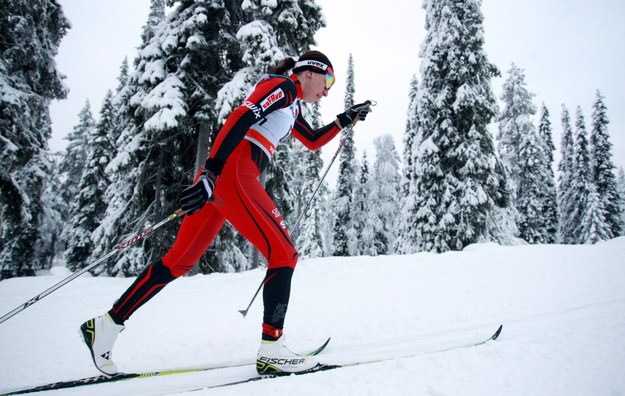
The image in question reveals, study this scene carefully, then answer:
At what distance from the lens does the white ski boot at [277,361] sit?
235 centimetres

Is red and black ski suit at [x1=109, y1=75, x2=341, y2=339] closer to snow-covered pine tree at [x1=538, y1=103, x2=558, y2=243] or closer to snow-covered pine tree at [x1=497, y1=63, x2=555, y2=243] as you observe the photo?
snow-covered pine tree at [x1=497, y1=63, x2=555, y2=243]

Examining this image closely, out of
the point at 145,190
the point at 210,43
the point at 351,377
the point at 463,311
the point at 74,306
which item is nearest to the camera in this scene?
the point at 351,377

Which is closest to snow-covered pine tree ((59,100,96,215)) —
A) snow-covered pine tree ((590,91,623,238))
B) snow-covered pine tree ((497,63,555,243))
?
snow-covered pine tree ((497,63,555,243))

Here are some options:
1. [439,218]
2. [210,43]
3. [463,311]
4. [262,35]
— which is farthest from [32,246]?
[463,311]

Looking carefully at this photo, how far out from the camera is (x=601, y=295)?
4.61 metres

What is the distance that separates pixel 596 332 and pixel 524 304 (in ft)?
6.58

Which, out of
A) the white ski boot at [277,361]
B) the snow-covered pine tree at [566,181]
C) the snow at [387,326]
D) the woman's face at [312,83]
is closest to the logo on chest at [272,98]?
the woman's face at [312,83]

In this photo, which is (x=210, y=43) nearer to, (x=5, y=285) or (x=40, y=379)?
(x=5, y=285)

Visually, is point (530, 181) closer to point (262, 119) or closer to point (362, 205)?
point (362, 205)

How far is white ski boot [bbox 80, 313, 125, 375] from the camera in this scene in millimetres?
2453

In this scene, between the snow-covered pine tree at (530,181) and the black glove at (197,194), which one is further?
the snow-covered pine tree at (530,181)

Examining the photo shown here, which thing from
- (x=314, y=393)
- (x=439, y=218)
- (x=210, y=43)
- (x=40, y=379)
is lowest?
(x=40, y=379)

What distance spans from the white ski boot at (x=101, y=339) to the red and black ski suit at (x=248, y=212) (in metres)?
0.08

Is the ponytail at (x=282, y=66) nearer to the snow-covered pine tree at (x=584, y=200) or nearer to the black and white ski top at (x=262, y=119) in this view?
the black and white ski top at (x=262, y=119)
